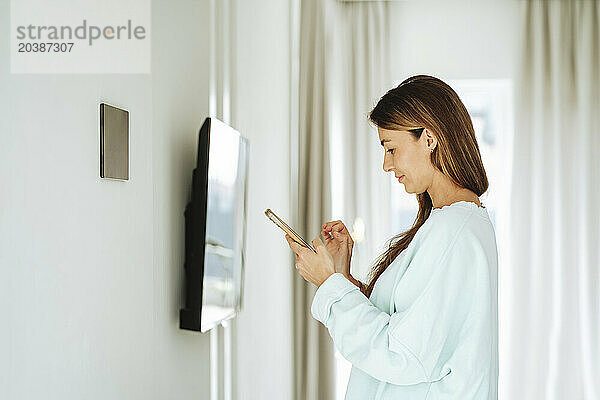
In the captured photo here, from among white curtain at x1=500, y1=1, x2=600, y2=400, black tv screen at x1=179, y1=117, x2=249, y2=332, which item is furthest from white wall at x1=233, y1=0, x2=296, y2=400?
white curtain at x1=500, y1=1, x2=600, y2=400

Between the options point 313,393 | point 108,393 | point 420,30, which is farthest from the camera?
point 420,30

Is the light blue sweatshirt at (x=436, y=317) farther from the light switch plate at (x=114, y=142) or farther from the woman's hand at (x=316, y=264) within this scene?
the light switch plate at (x=114, y=142)

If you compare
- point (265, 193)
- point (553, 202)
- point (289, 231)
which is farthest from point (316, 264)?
point (553, 202)

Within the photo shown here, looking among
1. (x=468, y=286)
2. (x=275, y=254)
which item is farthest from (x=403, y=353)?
(x=275, y=254)

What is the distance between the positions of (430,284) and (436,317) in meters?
0.06

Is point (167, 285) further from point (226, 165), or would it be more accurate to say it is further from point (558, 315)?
point (558, 315)

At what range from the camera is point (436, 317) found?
130 cm

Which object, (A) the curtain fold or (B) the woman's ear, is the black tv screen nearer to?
(B) the woman's ear

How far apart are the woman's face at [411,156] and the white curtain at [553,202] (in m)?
1.97

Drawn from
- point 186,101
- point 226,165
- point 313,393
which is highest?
point 186,101

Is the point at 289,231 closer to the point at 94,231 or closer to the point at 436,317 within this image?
the point at 436,317

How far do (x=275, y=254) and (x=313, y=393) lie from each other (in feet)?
2.60

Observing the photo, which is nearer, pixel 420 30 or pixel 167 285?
pixel 167 285

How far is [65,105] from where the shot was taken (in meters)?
1.00
